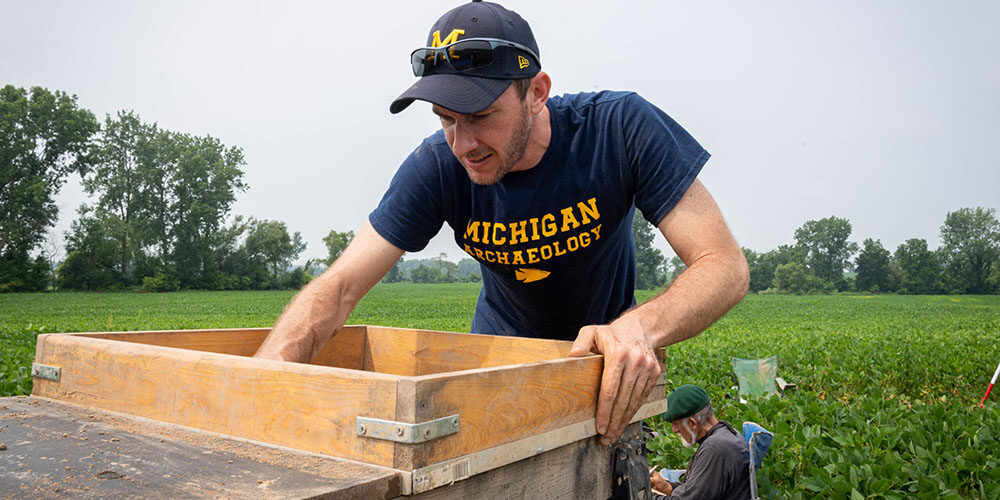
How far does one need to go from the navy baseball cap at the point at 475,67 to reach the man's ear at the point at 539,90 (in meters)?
0.08

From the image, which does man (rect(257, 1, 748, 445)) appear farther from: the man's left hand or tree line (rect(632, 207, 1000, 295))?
tree line (rect(632, 207, 1000, 295))

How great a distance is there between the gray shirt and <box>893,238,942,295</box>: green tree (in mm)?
97958

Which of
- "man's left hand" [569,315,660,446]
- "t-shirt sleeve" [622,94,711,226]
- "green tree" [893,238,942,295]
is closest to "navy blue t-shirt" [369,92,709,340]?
"t-shirt sleeve" [622,94,711,226]

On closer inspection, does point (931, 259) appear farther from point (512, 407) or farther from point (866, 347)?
point (512, 407)

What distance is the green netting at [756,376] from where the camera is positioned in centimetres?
824

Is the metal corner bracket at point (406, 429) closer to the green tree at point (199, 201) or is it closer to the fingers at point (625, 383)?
the fingers at point (625, 383)

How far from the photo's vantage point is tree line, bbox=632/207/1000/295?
287 ft

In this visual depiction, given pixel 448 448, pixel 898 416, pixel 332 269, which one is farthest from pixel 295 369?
pixel 898 416

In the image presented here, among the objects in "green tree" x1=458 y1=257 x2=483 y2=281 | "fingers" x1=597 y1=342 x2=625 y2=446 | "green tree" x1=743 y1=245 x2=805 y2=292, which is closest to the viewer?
"fingers" x1=597 y1=342 x2=625 y2=446

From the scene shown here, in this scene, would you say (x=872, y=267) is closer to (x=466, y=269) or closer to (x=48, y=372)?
(x=466, y=269)

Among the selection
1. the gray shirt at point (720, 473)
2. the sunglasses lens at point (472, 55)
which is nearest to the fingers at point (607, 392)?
the sunglasses lens at point (472, 55)

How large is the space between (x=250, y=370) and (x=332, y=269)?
1.14 metres

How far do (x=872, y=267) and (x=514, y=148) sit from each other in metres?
108

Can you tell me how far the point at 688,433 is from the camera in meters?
4.75
